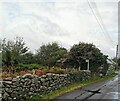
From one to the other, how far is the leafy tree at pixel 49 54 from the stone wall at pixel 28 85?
1662 cm

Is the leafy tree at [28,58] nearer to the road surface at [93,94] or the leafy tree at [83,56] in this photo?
the leafy tree at [83,56]

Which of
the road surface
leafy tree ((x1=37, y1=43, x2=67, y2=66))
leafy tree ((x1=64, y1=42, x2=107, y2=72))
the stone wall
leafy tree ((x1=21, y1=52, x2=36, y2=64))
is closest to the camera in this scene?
the stone wall

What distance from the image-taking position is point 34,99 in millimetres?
12516

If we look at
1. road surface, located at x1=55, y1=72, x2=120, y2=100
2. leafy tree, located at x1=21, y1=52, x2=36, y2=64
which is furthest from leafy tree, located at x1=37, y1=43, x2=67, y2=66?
road surface, located at x1=55, y1=72, x2=120, y2=100

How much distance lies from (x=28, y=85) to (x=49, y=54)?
27.2 m

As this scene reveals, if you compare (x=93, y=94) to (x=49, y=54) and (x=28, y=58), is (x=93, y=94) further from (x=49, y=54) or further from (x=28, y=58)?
(x=49, y=54)

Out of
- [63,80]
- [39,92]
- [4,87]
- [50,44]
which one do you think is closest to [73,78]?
[63,80]

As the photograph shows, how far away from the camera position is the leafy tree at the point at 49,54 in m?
35.9

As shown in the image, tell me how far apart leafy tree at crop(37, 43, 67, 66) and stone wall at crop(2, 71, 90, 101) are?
16.6 meters

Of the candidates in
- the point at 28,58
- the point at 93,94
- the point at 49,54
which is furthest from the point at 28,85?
the point at 49,54

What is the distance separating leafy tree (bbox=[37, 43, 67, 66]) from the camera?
35.9m

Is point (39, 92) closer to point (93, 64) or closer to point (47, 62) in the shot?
point (93, 64)

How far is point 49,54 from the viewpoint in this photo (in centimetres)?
3991

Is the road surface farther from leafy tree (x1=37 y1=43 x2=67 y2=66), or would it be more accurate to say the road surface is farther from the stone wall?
leafy tree (x1=37 y1=43 x2=67 y2=66)
